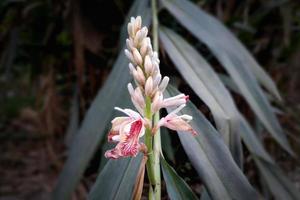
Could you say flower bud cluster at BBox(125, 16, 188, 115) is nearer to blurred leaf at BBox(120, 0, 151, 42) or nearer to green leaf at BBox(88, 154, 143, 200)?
green leaf at BBox(88, 154, 143, 200)

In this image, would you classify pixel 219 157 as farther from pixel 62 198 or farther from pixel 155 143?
pixel 62 198

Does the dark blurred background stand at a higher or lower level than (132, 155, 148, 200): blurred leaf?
higher

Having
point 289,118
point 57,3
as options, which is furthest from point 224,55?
point 57,3

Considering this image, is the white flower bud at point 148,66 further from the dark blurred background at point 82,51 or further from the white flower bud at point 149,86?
the dark blurred background at point 82,51

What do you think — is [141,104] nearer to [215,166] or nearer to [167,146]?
[215,166]

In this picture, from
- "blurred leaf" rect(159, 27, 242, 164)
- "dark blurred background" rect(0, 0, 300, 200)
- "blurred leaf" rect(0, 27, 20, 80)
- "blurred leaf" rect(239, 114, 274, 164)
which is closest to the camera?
"blurred leaf" rect(159, 27, 242, 164)

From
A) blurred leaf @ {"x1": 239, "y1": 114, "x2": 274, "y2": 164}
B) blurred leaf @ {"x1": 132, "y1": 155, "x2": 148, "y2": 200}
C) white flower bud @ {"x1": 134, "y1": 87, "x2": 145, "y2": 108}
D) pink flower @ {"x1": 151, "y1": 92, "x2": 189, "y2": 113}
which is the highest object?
white flower bud @ {"x1": 134, "y1": 87, "x2": 145, "y2": 108}

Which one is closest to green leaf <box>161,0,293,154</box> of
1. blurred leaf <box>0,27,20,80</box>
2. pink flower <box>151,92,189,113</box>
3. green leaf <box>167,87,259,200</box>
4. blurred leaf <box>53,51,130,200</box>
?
blurred leaf <box>53,51,130,200</box>
